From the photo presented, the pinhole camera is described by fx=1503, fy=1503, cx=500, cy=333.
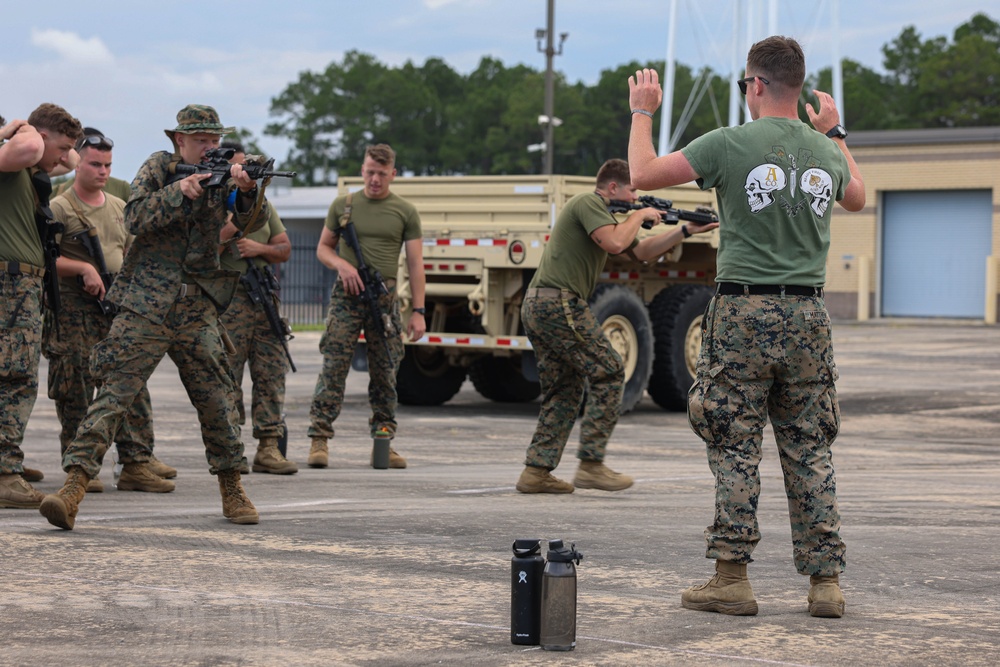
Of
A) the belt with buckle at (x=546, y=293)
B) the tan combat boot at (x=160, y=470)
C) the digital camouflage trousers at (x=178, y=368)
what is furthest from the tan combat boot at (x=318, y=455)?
the digital camouflage trousers at (x=178, y=368)

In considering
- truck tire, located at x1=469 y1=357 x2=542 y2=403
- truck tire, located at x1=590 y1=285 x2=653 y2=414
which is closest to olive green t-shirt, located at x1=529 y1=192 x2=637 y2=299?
truck tire, located at x1=590 y1=285 x2=653 y2=414

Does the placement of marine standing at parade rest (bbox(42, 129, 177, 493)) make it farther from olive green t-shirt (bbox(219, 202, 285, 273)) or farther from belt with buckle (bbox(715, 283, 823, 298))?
belt with buckle (bbox(715, 283, 823, 298))

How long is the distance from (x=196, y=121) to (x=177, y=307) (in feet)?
3.02

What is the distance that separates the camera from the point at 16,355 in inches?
306

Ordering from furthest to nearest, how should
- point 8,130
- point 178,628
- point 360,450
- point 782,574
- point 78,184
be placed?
point 360,450
point 78,184
point 8,130
point 782,574
point 178,628

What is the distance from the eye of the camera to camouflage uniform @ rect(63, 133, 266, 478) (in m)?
7.20

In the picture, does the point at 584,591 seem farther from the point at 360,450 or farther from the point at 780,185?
the point at 360,450

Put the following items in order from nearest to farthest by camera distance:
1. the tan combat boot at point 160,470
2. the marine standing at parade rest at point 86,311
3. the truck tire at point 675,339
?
1. the marine standing at parade rest at point 86,311
2. the tan combat boot at point 160,470
3. the truck tire at point 675,339

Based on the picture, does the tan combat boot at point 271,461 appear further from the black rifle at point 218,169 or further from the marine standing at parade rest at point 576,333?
the black rifle at point 218,169

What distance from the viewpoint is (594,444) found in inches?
351

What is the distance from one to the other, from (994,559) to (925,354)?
18151 mm

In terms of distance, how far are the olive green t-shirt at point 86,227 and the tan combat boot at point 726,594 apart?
443cm

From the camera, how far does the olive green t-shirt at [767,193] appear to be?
5.60 meters

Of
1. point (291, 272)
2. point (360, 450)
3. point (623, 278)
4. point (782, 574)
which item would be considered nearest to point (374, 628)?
point (782, 574)
